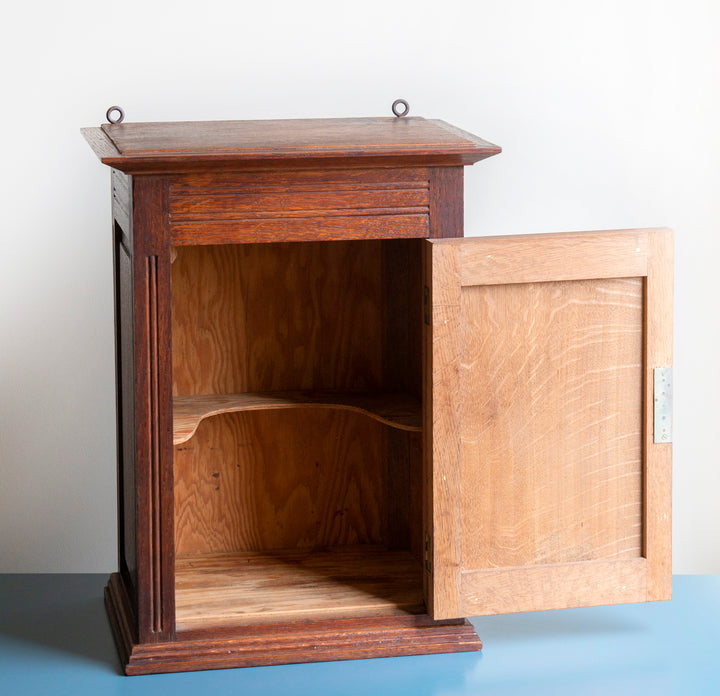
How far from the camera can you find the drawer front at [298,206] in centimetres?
218

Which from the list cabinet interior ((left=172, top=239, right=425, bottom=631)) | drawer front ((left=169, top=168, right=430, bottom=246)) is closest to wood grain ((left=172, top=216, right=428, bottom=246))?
drawer front ((left=169, top=168, right=430, bottom=246))

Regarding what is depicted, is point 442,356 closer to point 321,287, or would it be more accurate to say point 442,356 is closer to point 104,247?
point 321,287

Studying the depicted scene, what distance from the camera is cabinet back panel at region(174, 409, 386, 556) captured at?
9.20 ft

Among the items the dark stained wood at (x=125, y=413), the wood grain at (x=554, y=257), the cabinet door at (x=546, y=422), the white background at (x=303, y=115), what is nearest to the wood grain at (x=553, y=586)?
the cabinet door at (x=546, y=422)

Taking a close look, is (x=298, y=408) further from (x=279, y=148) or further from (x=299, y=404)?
(x=279, y=148)

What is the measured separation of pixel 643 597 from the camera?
2340mm

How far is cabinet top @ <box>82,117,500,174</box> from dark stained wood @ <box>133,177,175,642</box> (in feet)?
0.23

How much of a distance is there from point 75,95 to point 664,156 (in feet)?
4.86

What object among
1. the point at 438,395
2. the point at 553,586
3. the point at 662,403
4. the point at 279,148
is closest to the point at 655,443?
the point at 662,403

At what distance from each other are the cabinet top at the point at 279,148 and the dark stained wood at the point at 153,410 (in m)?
0.07

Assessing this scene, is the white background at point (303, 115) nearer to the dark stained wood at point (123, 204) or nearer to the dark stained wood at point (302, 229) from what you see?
the dark stained wood at point (123, 204)

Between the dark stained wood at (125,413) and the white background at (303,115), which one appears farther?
the white background at (303,115)

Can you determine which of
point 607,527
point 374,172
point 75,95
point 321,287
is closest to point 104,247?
point 75,95

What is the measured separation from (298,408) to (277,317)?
219 mm
